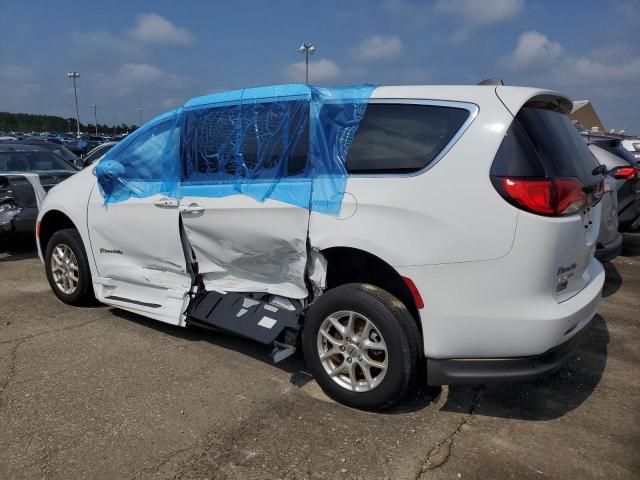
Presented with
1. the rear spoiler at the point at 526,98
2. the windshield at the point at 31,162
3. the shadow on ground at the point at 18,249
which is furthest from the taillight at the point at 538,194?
the windshield at the point at 31,162

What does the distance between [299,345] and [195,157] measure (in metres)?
1.59

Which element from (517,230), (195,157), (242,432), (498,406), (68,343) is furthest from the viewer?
(68,343)

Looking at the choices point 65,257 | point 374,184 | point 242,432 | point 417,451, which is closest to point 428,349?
point 417,451

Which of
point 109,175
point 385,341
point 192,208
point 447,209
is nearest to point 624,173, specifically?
point 447,209

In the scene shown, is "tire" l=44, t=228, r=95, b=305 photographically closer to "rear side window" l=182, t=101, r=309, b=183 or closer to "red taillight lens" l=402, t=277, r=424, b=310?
"rear side window" l=182, t=101, r=309, b=183

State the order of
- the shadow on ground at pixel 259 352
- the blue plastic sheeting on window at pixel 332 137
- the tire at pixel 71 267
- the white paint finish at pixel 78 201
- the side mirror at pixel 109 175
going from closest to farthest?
the blue plastic sheeting on window at pixel 332 137
the shadow on ground at pixel 259 352
the side mirror at pixel 109 175
the white paint finish at pixel 78 201
the tire at pixel 71 267

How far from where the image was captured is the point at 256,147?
351 cm

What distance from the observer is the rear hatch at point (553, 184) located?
2.57 meters

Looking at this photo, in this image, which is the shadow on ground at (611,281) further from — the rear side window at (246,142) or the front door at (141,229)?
the front door at (141,229)

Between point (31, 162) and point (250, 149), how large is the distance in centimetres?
635

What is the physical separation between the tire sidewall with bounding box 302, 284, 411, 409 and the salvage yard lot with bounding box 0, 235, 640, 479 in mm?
113

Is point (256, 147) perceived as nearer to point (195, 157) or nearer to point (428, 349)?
point (195, 157)

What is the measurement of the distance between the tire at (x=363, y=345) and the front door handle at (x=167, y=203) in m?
1.34

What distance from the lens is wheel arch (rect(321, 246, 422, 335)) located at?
3078 millimetres
